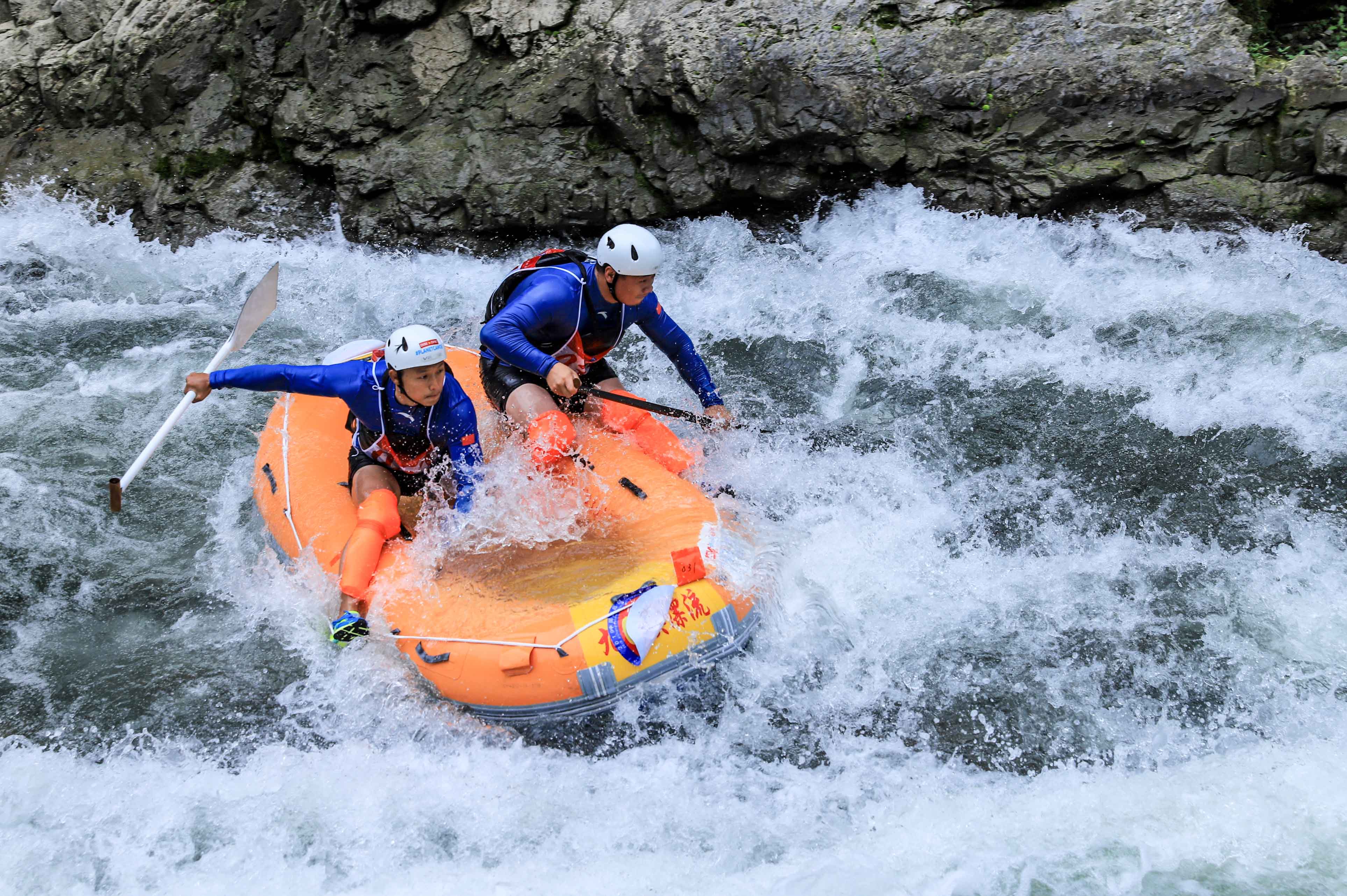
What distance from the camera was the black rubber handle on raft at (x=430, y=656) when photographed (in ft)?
13.3

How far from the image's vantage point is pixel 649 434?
501 centimetres

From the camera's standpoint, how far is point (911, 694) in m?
4.30

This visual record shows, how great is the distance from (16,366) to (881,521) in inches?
229

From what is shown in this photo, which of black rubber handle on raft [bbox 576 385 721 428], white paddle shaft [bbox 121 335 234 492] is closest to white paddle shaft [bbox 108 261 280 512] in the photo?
white paddle shaft [bbox 121 335 234 492]

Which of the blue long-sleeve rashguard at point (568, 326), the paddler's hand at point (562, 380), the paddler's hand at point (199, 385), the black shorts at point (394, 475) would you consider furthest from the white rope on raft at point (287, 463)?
the paddler's hand at point (562, 380)

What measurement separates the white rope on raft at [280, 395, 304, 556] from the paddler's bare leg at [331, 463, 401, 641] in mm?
261

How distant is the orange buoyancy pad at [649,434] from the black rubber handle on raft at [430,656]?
4.63ft

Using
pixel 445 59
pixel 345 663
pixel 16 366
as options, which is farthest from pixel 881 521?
pixel 16 366

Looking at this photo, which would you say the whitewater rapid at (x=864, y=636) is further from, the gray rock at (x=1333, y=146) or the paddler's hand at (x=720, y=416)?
the gray rock at (x=1333, y=146)

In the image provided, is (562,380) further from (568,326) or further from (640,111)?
(640,111)

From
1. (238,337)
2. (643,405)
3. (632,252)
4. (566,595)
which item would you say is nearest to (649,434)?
(643,405)

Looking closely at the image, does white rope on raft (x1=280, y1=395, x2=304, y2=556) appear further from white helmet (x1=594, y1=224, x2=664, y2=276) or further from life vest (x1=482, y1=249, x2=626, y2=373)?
white helmet (x1=594, y1=224, x2=664, y2=276)

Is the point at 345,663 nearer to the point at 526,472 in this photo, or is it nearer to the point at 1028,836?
the point at 526,472

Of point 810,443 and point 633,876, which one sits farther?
point 810,443
